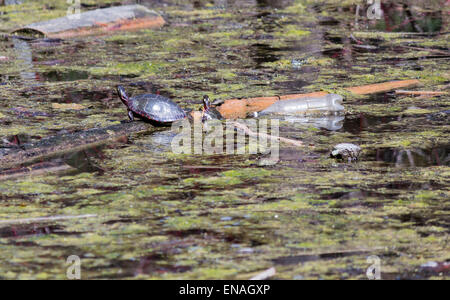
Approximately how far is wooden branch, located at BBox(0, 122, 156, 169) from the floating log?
17.3 ft

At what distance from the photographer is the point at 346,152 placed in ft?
19.1

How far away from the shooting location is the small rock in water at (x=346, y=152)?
19.1 ft

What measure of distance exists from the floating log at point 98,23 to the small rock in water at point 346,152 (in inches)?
270

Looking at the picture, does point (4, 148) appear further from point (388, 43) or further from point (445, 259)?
point (388, 43)

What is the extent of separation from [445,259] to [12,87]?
19.1ft

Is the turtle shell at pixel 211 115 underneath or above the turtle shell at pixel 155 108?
underneath

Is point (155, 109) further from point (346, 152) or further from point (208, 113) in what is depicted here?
point (346, 152)

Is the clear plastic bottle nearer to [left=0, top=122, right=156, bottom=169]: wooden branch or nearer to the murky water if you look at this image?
the murky water

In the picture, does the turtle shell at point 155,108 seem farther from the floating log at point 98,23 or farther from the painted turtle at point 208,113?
the floating log at point 98,23

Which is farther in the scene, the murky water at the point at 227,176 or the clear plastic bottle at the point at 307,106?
the clear plastic bottle at the point at 307,106

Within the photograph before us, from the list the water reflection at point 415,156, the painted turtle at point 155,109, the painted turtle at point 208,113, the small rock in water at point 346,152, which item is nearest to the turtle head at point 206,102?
the painted turtle at point 208,113

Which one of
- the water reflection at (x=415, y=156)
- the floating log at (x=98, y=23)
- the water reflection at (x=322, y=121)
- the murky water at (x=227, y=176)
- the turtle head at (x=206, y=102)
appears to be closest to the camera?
the murky water at (x=227, y=176)

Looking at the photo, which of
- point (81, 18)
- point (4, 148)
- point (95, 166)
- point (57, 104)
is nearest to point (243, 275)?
point (95, 166)

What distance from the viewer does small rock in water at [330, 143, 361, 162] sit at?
19.1 ft
